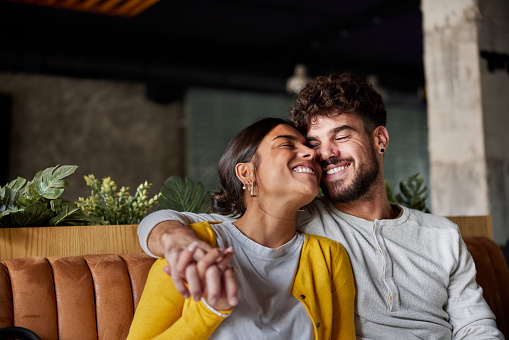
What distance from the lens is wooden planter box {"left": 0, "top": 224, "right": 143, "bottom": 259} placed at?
165 centimetres

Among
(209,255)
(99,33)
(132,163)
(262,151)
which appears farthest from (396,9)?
(209,255)

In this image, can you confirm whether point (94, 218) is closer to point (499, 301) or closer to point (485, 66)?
point (499, 301)

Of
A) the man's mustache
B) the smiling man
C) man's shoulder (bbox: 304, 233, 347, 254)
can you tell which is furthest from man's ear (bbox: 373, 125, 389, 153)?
man's shoulder (bbox: 304, 233, 347, 254)

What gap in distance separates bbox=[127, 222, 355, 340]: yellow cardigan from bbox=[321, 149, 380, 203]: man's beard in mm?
Result: 204

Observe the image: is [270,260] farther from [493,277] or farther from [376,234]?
[493,277]

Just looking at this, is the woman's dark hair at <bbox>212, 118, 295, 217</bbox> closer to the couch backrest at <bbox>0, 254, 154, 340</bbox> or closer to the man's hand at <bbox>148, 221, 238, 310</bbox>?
the couch backrest at <bbox>0, 254, 154, 340</bbox>

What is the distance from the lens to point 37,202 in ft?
5.48

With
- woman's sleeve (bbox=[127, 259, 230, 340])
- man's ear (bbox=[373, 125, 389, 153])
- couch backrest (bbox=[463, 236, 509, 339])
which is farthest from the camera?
couch backrest (bbox=[463, 236, 509, 339])

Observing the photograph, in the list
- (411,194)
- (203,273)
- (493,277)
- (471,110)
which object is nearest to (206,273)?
(203,273)

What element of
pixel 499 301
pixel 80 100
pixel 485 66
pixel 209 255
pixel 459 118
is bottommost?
pixel 499 301

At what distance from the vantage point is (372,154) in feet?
6.08

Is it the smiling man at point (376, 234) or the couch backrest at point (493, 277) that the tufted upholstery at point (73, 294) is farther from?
the couch backrest at point (493, 277)

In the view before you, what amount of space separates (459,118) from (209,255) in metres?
3.02

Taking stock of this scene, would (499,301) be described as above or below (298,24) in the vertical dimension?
below
